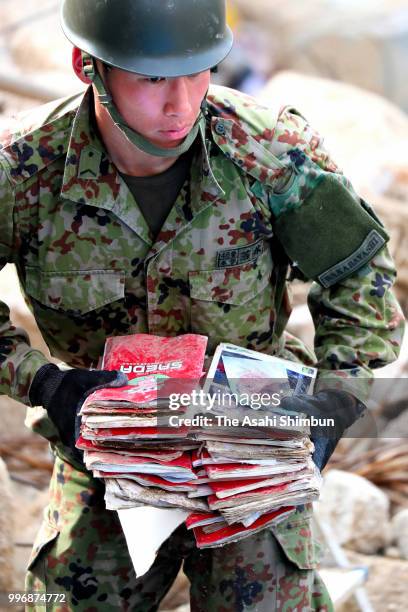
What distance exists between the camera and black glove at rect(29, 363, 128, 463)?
10.6ft

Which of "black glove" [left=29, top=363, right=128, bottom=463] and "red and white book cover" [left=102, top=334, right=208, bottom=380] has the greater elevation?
"red and white book cover" [left=102, top=334, right=208, bottom=380]

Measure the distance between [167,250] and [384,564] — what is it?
236cm

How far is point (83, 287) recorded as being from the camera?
3.50 metres

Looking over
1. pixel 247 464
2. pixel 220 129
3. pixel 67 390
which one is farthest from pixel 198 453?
pixel 220 129

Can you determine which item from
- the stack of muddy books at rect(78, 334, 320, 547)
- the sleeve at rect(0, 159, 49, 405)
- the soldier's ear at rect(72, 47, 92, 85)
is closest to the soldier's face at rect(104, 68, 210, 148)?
the soldier's ear at rect(72, 47, 92, 85)

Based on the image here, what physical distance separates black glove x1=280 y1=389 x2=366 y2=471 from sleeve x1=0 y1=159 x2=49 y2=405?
31.3 inches

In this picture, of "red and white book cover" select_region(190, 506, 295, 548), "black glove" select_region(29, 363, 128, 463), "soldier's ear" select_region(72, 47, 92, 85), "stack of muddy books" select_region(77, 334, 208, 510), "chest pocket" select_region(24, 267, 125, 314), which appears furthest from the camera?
→ "chest pocket" select_region(24, 267, 125, 314)

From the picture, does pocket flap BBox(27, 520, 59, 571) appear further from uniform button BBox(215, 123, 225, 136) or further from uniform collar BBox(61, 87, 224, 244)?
uniform button BBox(215, 123, 225, 136)

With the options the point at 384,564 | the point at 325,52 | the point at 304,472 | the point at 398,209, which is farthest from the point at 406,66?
the point at 304,472

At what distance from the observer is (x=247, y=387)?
3.21 metres

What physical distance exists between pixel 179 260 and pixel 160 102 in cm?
52

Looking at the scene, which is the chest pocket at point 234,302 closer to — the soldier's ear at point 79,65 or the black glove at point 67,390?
the black glove at point 67,390

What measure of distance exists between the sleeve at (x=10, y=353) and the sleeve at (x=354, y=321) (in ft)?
2.86

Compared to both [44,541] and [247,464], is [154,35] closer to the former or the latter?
[247,464]
